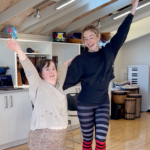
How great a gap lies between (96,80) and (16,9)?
1.90 metres

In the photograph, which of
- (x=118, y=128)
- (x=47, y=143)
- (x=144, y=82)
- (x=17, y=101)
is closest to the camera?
(x=47, y=143)

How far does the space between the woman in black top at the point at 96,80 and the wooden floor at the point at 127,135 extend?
159 centimetres

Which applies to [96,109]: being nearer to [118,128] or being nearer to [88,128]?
[88,128]

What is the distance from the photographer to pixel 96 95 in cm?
175

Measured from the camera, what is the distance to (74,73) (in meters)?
1.83

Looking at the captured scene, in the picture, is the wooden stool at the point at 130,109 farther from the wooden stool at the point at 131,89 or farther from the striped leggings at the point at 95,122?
the striped leggings at the point at 95,122

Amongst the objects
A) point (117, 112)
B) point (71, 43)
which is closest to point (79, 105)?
point (71, 43)

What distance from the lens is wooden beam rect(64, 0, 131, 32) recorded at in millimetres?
3658

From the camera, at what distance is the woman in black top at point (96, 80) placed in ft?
5.69

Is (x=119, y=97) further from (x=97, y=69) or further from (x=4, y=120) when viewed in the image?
(x=97, y=69)

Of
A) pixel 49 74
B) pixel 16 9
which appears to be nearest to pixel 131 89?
pixel 16 9

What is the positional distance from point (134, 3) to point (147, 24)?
374cm

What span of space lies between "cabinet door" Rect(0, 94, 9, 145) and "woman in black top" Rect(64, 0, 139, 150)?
166 centimetres

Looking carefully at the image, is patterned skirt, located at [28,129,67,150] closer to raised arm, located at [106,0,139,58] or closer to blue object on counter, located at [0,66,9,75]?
raised arm, located at [106,0,139,58]
